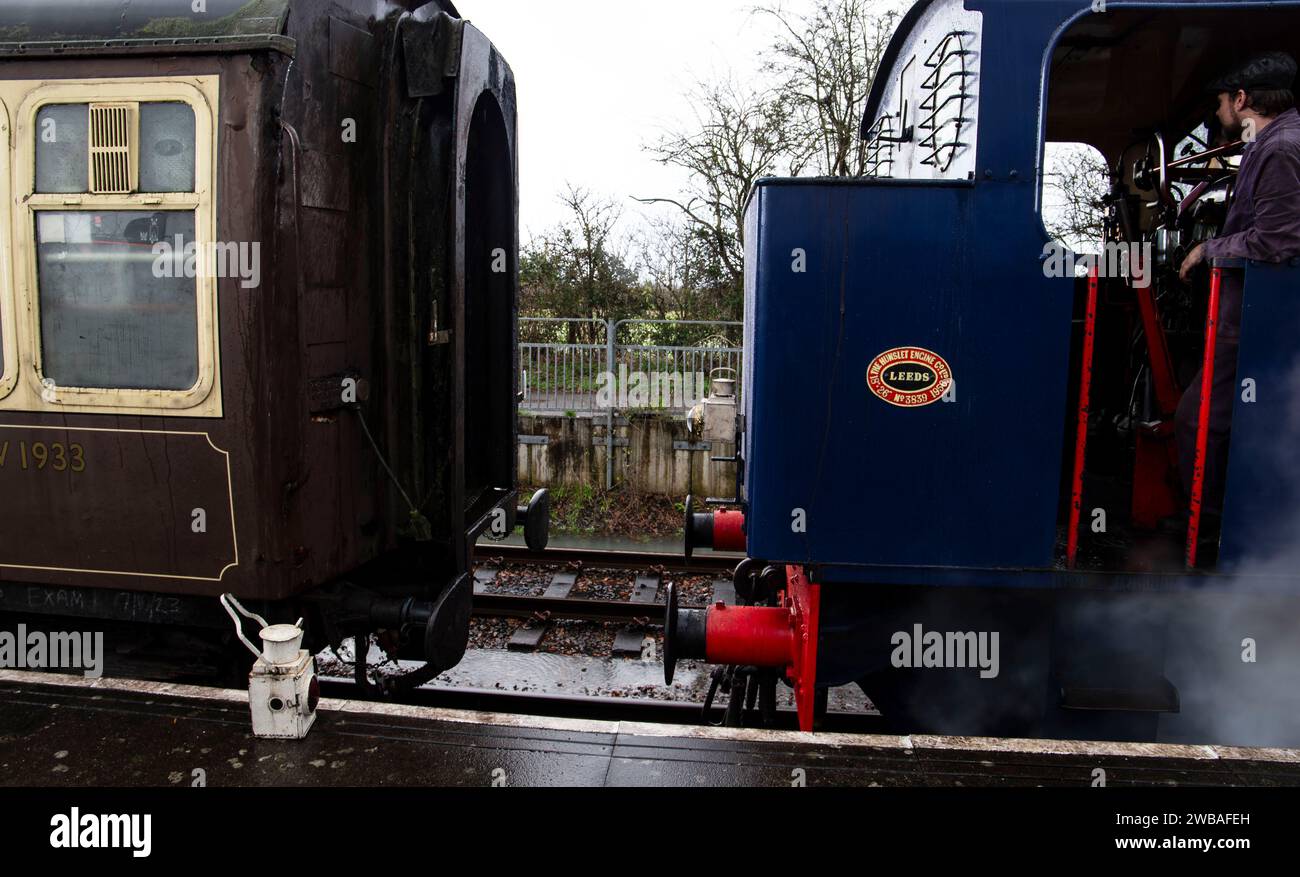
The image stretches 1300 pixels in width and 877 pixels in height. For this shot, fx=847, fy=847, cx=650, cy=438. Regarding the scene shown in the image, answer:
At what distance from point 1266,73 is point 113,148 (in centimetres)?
448

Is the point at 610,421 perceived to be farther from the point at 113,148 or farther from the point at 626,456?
the point at 113,148

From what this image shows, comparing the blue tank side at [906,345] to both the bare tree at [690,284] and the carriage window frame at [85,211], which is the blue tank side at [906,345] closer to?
the carriage window frame at [85,211]

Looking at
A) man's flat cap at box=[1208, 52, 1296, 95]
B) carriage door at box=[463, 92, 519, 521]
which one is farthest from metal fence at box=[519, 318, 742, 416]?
man's flat cap at box=[1208, 52, 1296, 95]

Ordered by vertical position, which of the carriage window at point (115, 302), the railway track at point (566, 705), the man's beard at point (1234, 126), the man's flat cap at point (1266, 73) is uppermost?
the man's flat cap at point (1266, 73)

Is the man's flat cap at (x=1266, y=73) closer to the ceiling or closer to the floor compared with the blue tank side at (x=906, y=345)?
closer to the ceiling

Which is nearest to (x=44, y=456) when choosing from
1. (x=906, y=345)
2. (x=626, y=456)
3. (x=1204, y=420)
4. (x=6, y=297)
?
(x=6, y=297)

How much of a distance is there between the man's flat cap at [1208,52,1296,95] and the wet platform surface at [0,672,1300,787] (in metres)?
2.54

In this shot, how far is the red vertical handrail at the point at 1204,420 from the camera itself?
3131 mm

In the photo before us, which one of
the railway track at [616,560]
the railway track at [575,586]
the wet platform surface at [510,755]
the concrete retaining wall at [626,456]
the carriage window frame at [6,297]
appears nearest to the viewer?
the wet platform surface at [510,755]

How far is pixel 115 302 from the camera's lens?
3.30 m

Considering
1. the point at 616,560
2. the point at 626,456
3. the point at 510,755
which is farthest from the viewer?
the point at 626,456

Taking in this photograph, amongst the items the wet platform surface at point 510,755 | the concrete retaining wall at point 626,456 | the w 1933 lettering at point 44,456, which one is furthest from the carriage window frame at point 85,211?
the concrete retaining wall at point 626,456

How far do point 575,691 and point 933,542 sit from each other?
280 centimetres
